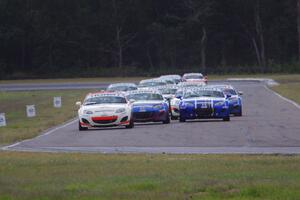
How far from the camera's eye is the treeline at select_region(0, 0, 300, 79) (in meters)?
115

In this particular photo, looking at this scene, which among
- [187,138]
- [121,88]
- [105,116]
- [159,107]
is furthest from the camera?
[121,88]

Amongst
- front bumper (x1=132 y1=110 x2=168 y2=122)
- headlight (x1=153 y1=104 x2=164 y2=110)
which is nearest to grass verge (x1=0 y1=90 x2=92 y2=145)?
front bumper (x1=132 y1=110 x2=168 y2=122)

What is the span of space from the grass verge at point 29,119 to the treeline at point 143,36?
40.3 m

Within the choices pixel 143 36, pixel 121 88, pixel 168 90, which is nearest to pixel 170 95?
pixel 168 90

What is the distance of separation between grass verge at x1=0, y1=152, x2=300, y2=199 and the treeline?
9381 cm

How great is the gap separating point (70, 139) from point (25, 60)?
9221 centimetres

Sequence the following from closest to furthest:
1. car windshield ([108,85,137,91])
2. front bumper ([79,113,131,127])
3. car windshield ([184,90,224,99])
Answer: front bumper ([79,113,131,127]) < car windshield ([184,90,224,99]) < car windshield ([108,85,137,91])

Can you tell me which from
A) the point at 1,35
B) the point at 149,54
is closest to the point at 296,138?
the point at 1,35

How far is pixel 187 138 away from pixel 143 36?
94.0m

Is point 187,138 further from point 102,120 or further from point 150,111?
point 150,111

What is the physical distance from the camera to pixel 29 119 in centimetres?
4359

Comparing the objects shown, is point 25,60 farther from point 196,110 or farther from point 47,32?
point 196,110

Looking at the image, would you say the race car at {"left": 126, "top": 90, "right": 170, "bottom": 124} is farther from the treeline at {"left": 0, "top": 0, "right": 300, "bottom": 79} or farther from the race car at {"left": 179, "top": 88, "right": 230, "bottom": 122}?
the treeline at {"left": 0, "top": 0, "right": 300, "bottom": 79}

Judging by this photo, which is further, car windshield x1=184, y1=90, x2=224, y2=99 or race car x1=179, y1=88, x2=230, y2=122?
car windshield x1=184, y1=90, x2=224, y2=99
